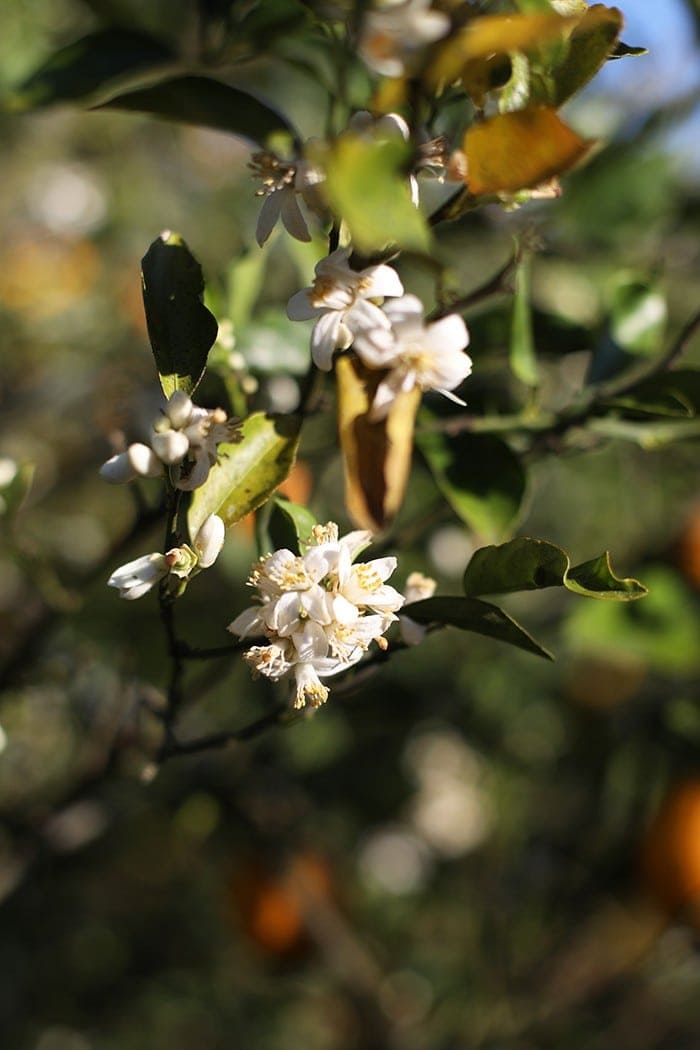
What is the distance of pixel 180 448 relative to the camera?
47 centimetres

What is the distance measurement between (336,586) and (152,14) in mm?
991

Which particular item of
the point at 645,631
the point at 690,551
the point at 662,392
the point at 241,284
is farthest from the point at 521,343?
the point at 690,551

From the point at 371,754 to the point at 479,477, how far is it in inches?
34.8

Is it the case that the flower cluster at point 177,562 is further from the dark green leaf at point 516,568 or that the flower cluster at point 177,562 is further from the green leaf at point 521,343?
the green leaf at point 521,343

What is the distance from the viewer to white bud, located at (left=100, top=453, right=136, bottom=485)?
0.49m

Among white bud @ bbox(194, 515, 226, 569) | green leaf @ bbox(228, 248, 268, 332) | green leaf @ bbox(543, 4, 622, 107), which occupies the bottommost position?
green leaf @ bbox(228, 248, 268, 332)

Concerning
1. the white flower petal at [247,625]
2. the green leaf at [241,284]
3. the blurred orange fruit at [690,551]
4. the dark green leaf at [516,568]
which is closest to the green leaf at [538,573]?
the dark green leaf at [516,568]

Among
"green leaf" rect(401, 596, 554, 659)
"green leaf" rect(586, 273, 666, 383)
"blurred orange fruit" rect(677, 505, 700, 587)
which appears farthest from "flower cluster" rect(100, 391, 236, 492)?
"blurred orange fruit" rect(677, 505, 700, 587)

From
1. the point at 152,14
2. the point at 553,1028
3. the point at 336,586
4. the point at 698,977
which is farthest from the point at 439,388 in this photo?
the point at 698,977

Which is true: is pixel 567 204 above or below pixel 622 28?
below

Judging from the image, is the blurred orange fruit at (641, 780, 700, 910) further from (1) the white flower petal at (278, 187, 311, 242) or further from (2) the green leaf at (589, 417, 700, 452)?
(1) the white flower petal at (278, 187, 311, 242)

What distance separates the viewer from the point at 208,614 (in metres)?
1.10

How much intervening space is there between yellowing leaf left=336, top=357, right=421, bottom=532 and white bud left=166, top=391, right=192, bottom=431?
0.07 metres

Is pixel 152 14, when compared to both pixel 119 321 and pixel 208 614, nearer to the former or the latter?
pixel 208 614
